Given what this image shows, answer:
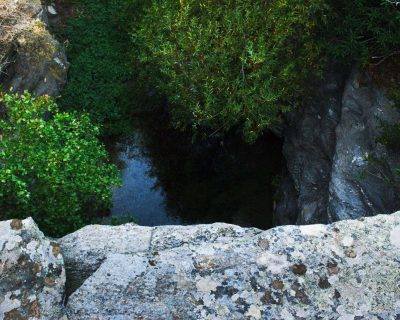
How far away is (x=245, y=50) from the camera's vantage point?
41.3 feet

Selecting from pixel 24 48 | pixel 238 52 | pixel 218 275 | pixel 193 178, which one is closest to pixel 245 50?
pixel 238 52

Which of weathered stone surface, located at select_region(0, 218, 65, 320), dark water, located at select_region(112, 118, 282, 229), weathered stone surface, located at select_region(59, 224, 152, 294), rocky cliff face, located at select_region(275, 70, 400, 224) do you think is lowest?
weathered stone surface, located at select_region(0, 218, 65, 320)

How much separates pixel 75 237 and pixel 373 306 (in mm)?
4261

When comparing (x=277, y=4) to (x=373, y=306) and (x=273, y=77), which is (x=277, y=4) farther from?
(x=373, y=306)

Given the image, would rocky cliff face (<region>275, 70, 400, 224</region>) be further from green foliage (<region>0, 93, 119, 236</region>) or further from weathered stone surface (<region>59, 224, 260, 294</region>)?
green foliage (<region>0, 93, 119, 236</region>)

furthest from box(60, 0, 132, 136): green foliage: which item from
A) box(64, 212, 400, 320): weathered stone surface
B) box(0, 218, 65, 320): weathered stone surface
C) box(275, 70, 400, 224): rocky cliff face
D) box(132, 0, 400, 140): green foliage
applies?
box(64, 212, 400, 320): weathered stone surface

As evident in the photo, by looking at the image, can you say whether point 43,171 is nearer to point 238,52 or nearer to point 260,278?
point 260,278

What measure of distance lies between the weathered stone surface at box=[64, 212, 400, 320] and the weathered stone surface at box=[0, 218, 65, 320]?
1.00 feet

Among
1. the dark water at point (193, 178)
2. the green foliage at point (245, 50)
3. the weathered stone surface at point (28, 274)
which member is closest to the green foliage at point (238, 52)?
the green foliage at point (245, 50)

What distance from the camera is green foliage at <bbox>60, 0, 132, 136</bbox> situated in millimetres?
17812

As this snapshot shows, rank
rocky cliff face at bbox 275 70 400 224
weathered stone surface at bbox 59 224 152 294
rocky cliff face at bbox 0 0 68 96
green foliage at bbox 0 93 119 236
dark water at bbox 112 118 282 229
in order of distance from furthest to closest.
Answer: dark water at bbox 112 118 282 229 < rocky cliff face at bbox 0 0 68 96 < rocky cliff face at bbox 275 70 400 224 < green foliage at bbox 0 93 119 236 < weathered stone surface at bbox 59 224 152 294

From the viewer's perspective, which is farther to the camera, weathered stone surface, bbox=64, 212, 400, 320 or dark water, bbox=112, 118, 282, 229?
dark water, bbox=112, 118, 282, 229

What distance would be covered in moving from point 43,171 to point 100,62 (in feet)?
33.2

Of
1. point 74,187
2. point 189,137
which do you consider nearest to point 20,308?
point 74,187
